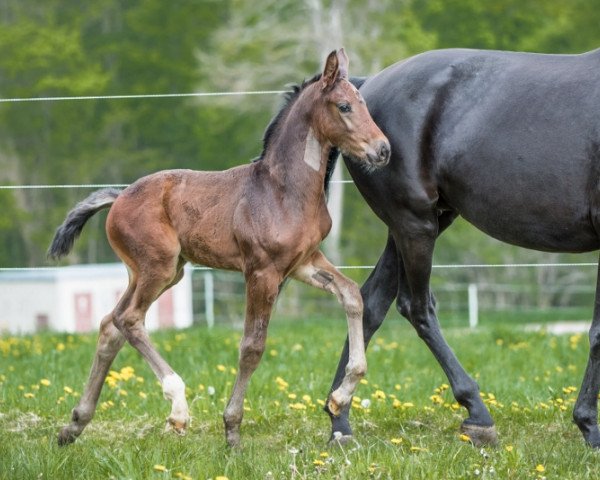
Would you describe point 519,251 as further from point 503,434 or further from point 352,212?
point 503,434

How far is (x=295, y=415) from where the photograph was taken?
632 centimetres

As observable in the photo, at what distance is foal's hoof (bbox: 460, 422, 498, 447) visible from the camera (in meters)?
5.55

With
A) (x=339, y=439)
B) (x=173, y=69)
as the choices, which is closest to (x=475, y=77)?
(x=339, y=439)

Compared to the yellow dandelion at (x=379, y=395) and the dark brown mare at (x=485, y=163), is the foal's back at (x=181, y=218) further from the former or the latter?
the yellow dandelion at (x=379, y=395)

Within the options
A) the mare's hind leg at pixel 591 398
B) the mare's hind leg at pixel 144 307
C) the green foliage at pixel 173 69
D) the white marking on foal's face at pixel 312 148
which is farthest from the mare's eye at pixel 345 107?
the green foliage at pixel 173 69

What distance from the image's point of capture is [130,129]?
3136 centimetres

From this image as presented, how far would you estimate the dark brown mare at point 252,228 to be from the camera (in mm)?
5121

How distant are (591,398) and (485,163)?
3.87ft

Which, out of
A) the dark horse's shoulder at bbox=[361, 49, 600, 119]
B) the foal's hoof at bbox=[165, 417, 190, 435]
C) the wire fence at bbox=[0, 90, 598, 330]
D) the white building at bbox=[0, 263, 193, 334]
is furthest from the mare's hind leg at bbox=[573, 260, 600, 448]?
the wire fence at bbox=[0, 90, 598, 330]

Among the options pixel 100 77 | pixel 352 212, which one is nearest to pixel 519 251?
pixel 352 212

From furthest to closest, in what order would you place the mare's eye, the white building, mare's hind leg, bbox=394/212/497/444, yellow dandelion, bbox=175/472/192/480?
1. the white building
2. mare's hind leg, bbox=394/212/497/444
3. the mare's eye
4. yellow dandelion, bbox=175/472/192/480

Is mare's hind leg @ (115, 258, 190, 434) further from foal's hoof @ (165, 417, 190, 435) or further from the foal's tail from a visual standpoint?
the foal's tail

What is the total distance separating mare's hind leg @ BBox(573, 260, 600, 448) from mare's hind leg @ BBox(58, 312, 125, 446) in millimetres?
2143

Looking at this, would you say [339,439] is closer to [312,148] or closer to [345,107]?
[312,148]
